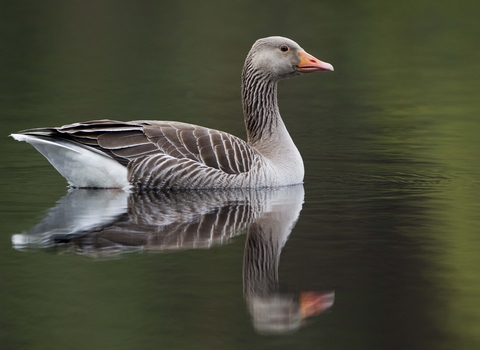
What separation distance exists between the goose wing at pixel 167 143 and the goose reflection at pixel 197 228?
46 cm

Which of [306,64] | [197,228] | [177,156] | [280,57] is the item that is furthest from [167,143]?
[197,228]

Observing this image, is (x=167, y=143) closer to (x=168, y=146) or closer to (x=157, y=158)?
(x=168, y=146)

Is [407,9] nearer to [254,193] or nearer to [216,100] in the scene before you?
[216,100]

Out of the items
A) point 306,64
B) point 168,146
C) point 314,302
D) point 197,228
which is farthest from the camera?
point 306,64

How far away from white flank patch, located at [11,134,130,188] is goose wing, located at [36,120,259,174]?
0.12 m

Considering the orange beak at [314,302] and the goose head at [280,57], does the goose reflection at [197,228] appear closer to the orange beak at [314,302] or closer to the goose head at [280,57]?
the orange beak at [314,302]

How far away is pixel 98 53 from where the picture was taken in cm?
2739

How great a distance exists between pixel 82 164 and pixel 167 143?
1.22 metres

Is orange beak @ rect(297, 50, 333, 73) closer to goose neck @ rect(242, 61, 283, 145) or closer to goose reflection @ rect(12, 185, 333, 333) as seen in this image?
goose neck @ rect(242, 61, 283, 145)

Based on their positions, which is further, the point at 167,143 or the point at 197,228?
the point at 167,143

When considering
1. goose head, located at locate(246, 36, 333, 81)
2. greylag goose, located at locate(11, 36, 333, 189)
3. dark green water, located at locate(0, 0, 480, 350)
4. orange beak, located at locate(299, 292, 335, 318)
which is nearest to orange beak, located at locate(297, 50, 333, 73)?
goose head, located at locate(246, 36, 333, 81)

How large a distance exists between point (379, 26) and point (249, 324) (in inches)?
1129

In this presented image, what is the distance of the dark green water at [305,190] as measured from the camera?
691 cm

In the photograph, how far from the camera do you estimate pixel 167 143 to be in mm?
12156
